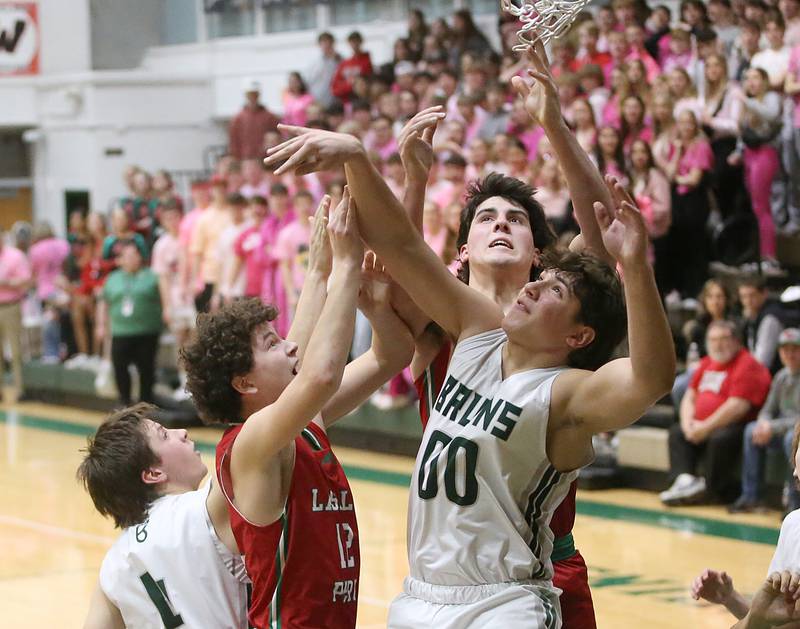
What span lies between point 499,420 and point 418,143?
2.76 feet

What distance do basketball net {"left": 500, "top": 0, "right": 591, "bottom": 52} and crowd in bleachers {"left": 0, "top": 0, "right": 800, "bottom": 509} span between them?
523 cm

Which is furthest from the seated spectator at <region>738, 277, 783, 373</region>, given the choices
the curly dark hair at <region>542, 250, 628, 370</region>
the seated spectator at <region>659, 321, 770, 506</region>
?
the curly dark hair at <region>542, 250, 628, 370</region>

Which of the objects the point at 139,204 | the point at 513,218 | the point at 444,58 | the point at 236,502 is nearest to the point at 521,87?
the point at 513,218

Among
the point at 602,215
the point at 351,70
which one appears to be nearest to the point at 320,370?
the point at 602,215

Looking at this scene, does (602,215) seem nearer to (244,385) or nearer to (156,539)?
(244,385)

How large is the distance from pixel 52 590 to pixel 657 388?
5.09m

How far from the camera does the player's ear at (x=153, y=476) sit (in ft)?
12.5

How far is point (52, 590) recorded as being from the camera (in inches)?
290

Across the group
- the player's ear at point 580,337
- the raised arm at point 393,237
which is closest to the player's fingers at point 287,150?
the raised arm at point 393,237

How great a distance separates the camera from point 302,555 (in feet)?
11.4

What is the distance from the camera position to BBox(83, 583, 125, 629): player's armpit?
147 inches

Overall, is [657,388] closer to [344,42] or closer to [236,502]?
[236,502]

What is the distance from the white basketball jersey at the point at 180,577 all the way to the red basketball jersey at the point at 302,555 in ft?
0.47

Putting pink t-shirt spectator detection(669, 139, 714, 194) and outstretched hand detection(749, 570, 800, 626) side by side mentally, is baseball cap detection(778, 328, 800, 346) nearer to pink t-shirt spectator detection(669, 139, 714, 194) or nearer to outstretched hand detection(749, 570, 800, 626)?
pink t-shirt spectator detection(669, 139, 714, 194)
